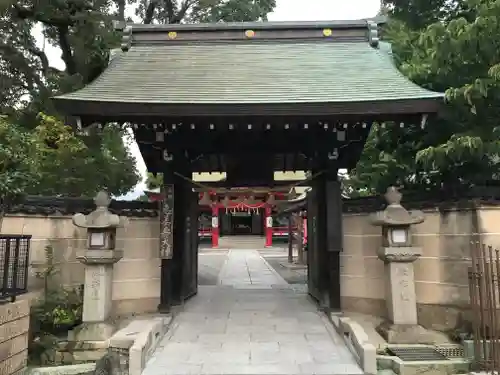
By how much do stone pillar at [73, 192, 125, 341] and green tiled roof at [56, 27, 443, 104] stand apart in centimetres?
214

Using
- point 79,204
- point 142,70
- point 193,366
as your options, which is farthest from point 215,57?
point 193,366

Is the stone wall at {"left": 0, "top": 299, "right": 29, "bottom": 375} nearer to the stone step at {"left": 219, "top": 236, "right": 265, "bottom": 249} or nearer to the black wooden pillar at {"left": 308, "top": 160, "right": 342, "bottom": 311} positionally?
the black wooden pillar at {"left": 308, "top": 160, "right": 342, "bottom": 311}

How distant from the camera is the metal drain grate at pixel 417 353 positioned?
20.8 ft

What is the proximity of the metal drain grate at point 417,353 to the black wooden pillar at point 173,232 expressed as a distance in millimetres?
4348

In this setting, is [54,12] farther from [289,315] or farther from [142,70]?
[289,315]

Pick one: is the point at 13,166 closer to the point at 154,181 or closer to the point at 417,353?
the point at 417,353

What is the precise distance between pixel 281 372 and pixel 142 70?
22.4 feet

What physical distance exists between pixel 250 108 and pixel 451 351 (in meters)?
5.10

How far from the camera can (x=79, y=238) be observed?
28.2 feet

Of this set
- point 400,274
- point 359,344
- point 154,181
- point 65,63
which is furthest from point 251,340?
point 154,181

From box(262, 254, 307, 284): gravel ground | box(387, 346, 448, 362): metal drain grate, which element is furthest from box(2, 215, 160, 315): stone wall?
box(262, 254, 307, 284): gravel ground

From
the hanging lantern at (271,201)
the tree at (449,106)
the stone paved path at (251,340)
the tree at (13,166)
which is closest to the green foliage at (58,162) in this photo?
the tree at (13,166)

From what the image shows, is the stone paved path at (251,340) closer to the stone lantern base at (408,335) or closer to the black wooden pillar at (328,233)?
the black wooden pillar at (328,233)

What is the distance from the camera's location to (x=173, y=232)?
8.71 metres
